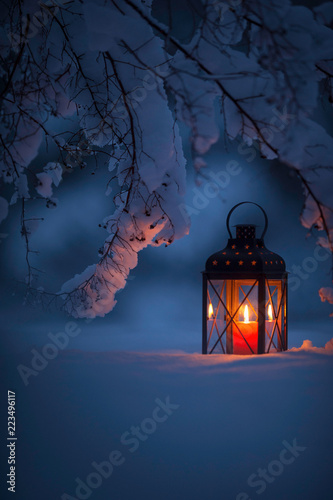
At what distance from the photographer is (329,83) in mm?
1188

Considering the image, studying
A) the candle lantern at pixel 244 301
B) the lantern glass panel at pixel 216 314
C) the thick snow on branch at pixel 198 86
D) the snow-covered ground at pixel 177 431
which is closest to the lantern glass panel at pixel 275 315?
the candle lantern at pixel 244 301

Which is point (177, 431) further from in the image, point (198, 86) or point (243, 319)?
point (243, 319)

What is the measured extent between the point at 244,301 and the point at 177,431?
1.20 metres

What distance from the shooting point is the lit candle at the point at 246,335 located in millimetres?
2529

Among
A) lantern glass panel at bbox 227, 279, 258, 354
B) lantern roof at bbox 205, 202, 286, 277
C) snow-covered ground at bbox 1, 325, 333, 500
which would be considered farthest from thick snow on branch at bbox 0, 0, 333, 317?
lantern glass panel at bbox 227, 279, 258, 354

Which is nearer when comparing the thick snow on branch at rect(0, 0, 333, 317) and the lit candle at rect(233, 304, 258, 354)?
the thick snow on branch at rect(0, 0, 333, 317)

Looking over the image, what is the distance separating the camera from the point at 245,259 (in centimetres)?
251

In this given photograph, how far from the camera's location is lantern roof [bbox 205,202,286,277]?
2.49 meters

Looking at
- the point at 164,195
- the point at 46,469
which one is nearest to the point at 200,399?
the point at 46,469

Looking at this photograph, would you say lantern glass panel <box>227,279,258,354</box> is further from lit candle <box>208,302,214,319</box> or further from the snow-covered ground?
the snow-covered ground

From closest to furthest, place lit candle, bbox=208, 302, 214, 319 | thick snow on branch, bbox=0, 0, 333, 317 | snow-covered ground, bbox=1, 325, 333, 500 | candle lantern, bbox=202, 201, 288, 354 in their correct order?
1. thick snow on branch, bbox=0, 0, 333, 317
2. snow-covered ground, bbox=1, 325, 333, 500
3. candle lantern, bbox=202, 201, 288, 354
4. lit candle, bbox=208, 302, 214, 319

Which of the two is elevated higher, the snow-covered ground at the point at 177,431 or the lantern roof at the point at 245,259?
the lantern roof at the point at 245,259

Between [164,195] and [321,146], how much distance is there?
0.81m

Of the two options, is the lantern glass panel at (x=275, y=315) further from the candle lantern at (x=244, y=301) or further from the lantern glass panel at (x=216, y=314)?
the lantern glass panel at (x=216, y=314)
